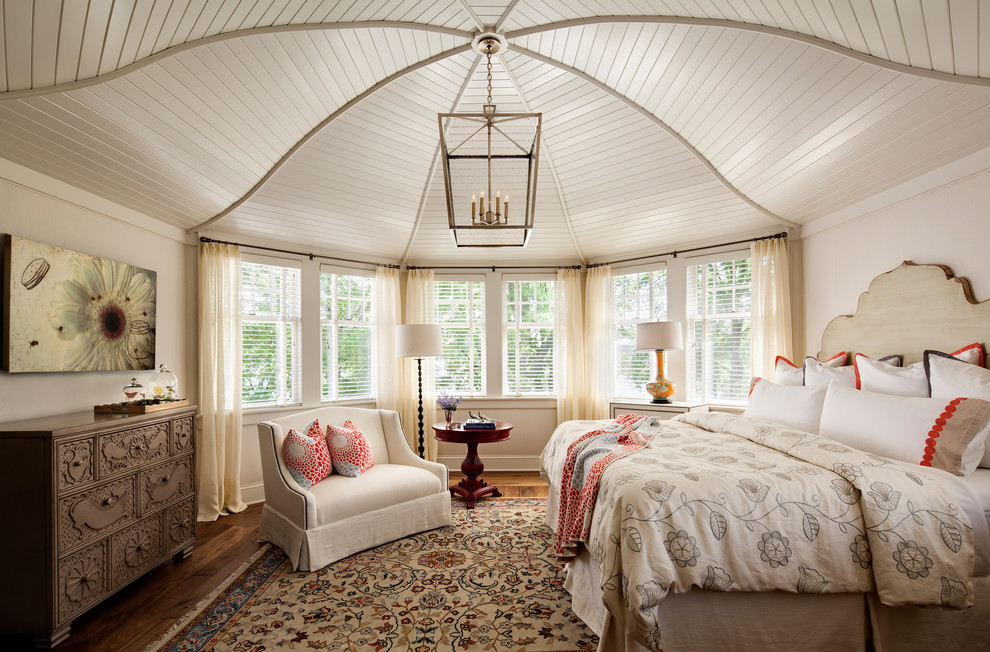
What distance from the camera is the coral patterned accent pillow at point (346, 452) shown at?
12.4 ft

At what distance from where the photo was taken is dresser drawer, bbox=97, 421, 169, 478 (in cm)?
274

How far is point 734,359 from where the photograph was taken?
193 inches

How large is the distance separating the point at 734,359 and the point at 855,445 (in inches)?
91.2

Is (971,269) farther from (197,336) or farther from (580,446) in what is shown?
(197,336)

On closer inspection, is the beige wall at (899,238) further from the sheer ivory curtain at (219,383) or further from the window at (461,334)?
the sheer ivory curtain at (219,383)

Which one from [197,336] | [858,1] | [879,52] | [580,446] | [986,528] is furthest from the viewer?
[197,336]

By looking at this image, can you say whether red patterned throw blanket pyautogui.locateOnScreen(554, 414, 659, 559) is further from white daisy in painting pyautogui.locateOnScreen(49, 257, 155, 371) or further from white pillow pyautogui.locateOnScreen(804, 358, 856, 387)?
white daisy in painting pyautogui.locateOnScreen(49, 257, 155, 371)

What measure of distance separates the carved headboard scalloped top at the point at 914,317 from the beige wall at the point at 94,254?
5.24 metres

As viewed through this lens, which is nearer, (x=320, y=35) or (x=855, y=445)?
(x=855, y=445)

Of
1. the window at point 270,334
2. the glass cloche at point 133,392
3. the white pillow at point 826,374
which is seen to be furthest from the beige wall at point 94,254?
the white pillow at point 826,374

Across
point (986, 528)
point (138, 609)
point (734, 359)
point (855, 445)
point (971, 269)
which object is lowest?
point (138, 609)

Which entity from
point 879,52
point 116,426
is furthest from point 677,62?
point 116,426

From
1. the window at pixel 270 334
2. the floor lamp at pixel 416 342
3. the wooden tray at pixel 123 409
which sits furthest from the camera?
the window at pixel 270 334

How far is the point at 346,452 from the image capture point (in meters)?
3.82
